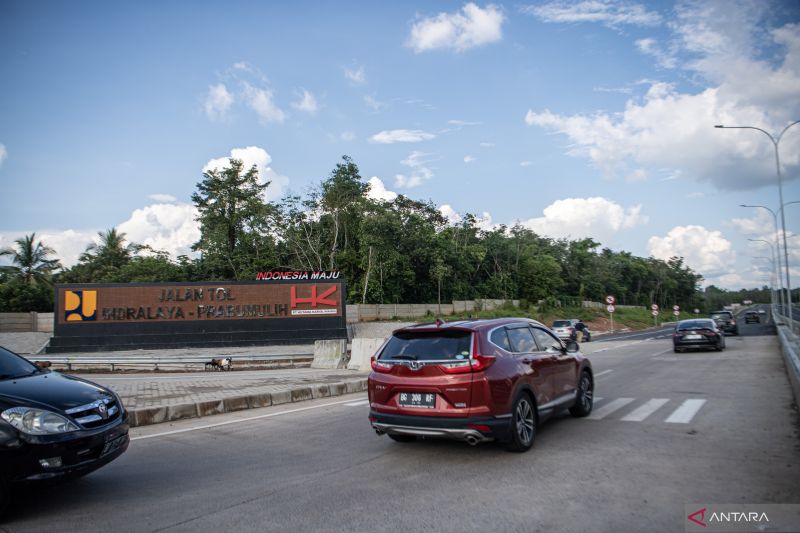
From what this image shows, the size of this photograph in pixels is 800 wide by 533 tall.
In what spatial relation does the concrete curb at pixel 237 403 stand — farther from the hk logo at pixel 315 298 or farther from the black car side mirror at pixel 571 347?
the hk logo at pixel 315 298

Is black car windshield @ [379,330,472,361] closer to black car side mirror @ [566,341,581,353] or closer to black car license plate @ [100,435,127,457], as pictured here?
black car side mirror @ [566,341,581,353]

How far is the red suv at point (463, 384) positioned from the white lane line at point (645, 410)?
6.17 ft

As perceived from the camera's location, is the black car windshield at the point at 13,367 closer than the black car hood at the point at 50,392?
No

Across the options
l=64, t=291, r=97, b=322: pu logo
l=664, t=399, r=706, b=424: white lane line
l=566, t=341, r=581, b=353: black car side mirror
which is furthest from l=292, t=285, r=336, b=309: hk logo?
l=566, t=341, r=581, b=353: black car side mirror

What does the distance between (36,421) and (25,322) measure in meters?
39.8

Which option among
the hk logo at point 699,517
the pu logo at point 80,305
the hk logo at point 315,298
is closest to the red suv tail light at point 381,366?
the hk logo at point 699,517

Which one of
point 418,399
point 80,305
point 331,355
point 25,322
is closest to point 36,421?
point 418,399

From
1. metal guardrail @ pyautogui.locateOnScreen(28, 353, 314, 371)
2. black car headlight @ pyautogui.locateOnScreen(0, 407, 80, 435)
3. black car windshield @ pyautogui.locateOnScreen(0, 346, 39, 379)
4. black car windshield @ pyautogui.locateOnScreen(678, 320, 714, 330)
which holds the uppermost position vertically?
black car windshield @ pyautogui.locateOnScreen(0, 346, 39, 379)

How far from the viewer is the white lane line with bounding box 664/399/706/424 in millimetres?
8539

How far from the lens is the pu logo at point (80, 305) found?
3122 centimetres

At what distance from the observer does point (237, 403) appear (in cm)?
1099

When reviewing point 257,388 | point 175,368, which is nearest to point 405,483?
point 257,388

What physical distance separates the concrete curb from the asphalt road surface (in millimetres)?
345

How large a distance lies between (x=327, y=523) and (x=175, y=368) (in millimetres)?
20483
